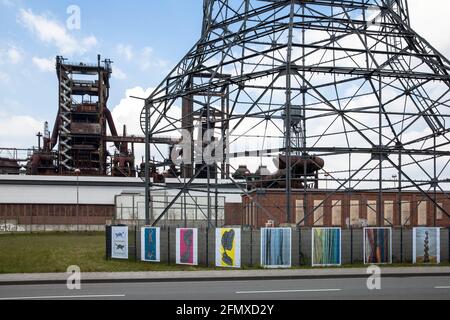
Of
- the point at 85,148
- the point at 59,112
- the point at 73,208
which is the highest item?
the point at 59,112

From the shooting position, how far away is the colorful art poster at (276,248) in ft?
70.5

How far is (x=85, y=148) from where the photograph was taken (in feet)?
248

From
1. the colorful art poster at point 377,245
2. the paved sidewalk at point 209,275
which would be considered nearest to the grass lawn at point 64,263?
the colorful art poster at point 377,245

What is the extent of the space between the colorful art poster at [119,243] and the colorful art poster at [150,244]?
93cm

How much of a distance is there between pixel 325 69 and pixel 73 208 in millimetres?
49053

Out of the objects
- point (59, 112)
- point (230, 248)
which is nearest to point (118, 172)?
point (59, 112)

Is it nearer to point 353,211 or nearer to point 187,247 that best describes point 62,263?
point 187,247

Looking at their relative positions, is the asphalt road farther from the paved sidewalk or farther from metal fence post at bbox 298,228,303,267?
metal fence post at bbox 298,228,303,267

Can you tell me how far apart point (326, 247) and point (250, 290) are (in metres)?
6.85

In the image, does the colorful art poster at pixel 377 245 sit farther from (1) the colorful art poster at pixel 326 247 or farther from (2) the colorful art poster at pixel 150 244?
(2) the colorful art poster at pixel 150 244

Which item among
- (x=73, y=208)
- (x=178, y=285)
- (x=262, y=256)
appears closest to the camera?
(x=178, y=285)

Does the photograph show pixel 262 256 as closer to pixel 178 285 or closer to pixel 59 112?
pixel 178 285

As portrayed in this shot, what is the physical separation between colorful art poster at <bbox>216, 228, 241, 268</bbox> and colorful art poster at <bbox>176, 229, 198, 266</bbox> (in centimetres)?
100

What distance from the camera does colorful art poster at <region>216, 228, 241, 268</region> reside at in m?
21.6
